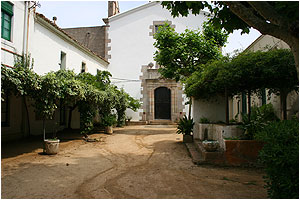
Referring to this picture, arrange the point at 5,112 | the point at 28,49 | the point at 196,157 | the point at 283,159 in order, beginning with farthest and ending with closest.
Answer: the point at 5,112 → the point at 28,49 → the point at 196,157 → the point at 283,159

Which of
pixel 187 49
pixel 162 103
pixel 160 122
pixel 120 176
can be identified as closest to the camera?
pixel 120 176

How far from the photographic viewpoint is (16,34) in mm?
7293

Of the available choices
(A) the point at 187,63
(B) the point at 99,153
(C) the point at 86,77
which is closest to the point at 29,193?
(B) the point at 99,153

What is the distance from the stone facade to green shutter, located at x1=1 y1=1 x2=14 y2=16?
10.5 meters

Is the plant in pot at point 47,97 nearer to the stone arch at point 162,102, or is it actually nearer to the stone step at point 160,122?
the stone step at point 160,122

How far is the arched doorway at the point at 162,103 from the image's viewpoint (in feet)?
55.4

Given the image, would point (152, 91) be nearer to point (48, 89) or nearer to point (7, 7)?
point (48, 89)

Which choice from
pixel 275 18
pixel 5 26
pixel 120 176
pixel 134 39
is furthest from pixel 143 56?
pixel 275 18

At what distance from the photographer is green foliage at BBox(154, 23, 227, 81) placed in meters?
9.77

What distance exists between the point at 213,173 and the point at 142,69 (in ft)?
43.0

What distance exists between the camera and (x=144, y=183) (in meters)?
3.96

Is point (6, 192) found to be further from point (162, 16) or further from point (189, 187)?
point (162, 16)

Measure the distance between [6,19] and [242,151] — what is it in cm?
854

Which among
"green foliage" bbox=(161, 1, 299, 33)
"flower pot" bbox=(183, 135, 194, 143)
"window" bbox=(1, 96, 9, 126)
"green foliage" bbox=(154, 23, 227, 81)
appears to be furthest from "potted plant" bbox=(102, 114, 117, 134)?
"green foliage" bbox=(161, 1, 299, 33)
